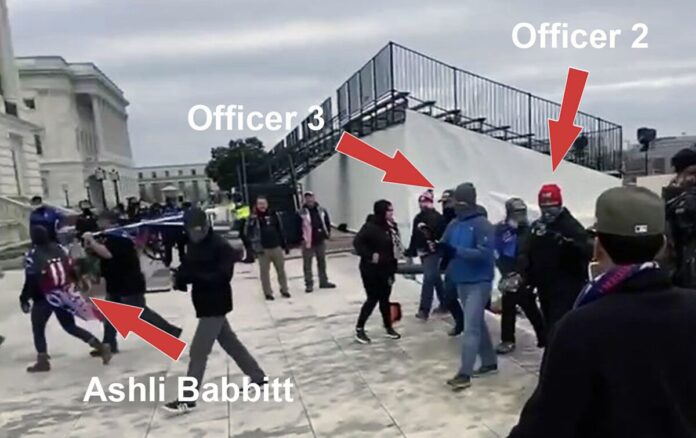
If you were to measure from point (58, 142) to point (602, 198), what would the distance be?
8757cm

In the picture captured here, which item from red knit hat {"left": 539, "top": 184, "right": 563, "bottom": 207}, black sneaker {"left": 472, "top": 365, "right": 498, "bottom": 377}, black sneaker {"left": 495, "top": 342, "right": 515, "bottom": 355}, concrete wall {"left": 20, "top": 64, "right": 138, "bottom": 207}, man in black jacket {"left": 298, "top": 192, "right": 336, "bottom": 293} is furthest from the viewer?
concrete wall {"left": 20, "top": 64, "right": 138, "bottom": 207}

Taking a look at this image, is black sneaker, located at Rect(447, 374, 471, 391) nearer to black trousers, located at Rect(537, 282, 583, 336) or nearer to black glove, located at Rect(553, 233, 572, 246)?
black trousers, located at Rect(537, 282, 583, 336)

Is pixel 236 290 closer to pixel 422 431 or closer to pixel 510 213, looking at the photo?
pixel 510 213

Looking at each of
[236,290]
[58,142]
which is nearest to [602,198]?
[236,290]

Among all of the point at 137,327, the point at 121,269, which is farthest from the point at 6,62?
the point at 121,269

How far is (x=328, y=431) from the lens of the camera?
203 inches

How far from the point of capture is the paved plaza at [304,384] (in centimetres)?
527

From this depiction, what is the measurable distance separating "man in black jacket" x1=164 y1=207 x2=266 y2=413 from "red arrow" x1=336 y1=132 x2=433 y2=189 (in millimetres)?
8684

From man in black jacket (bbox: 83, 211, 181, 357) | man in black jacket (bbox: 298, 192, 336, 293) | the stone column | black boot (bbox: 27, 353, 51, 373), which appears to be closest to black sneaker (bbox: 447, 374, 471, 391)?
man in black jacket (bbox: 83, 211, 181, 357)

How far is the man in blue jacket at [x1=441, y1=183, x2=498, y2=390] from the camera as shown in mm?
5789

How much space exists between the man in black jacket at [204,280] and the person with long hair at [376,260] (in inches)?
80.6

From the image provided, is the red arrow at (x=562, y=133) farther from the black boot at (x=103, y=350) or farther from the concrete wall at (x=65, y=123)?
the concrete wall at (x=65, y=123)

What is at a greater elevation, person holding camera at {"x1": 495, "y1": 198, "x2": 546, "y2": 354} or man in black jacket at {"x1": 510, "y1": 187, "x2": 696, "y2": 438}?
man in black jacket at {"x1": 510, "y1": 187, "x2": 696, "y2": 438}

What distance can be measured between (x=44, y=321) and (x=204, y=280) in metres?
2.78
